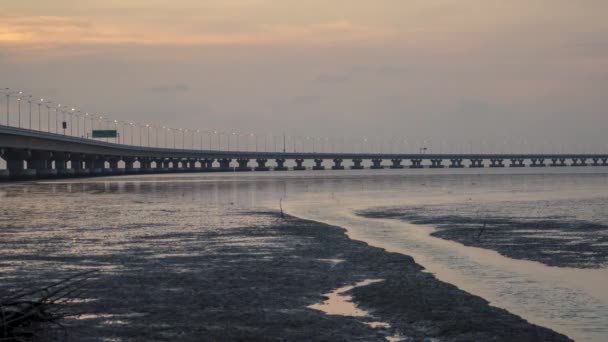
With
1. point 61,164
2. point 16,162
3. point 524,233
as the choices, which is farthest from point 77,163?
point 524,233

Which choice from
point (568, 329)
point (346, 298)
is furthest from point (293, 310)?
point (568, 329)

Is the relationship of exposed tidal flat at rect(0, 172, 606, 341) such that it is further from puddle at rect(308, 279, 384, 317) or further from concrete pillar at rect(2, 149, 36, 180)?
concrete pillar at rect(2, 149, 36, 180)

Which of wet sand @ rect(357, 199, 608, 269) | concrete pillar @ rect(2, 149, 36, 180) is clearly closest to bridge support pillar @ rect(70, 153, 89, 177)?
concrete pillar @ rect(2, 149, 36, 180)

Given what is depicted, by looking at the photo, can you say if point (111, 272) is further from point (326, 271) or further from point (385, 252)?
point (385, 252)

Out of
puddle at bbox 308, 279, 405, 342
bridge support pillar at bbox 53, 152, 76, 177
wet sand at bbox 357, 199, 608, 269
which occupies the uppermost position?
bridge support pillar at bbox 53, 152, 76, 177

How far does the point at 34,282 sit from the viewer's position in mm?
19219

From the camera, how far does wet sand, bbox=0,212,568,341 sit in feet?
46.1

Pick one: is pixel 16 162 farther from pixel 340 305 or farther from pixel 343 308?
pixel 343 308

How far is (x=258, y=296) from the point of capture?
57.9ft

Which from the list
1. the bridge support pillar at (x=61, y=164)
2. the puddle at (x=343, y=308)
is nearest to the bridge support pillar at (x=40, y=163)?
the bridge support pillar at (x=61, y=164)

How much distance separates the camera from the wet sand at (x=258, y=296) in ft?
46.1

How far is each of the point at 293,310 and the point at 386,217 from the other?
1138 inches

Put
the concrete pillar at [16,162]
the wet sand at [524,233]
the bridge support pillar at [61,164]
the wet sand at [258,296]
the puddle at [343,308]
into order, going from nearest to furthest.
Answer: the wet sand at [258,296] → the puddle at [343,308] → the wet sand at [524,233] → the concrete pillar at [16,162] → the bridge support pillar at [61,164]

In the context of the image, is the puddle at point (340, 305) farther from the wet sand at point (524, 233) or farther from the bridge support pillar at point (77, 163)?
the bridge support pillar at point (77, 163)
